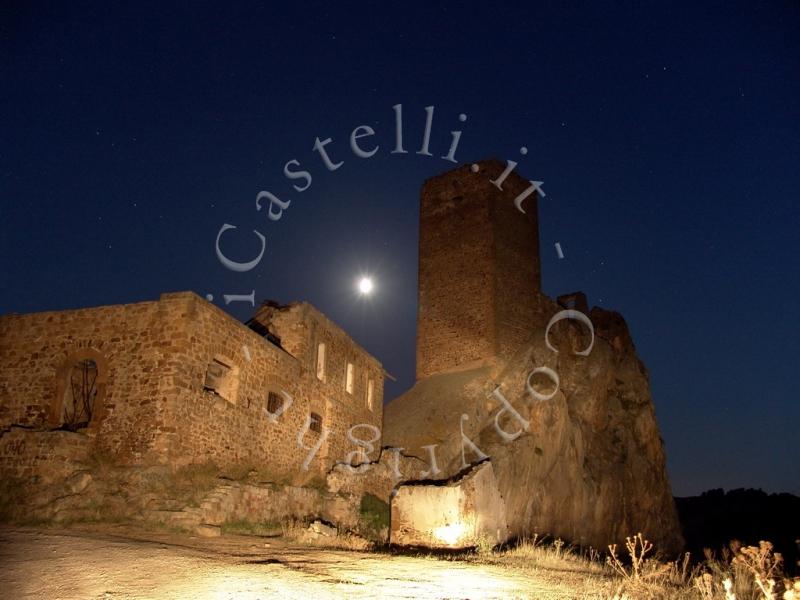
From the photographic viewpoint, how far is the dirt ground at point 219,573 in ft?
17.5

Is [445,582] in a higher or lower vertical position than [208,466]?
lower

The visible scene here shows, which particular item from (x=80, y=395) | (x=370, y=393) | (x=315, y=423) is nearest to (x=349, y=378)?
(x=370, y=393)

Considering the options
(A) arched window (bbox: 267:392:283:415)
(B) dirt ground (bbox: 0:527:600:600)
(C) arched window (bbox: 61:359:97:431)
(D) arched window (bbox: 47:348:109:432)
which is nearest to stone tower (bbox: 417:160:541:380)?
(A) arched window (bbox: 267:392:283:415)

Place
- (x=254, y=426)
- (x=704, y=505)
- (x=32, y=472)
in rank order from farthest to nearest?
(x=704, y=505) → (x=254, y=426) → (x=32, y=472)

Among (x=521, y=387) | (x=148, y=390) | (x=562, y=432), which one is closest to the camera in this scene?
(x=148, y=390)

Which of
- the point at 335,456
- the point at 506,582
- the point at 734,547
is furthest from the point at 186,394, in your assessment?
the point at 734,547

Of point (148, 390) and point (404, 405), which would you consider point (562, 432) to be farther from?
point (148, 390)

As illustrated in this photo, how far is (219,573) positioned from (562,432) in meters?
19.2

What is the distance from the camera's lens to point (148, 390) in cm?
1202

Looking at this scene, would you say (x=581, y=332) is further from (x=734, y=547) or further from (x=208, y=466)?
(x=734, y=547)

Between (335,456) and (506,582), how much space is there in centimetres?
1139

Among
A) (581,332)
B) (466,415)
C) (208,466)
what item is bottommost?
(208,466)

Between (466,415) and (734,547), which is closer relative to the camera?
(734,547)

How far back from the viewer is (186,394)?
12.2 meters
